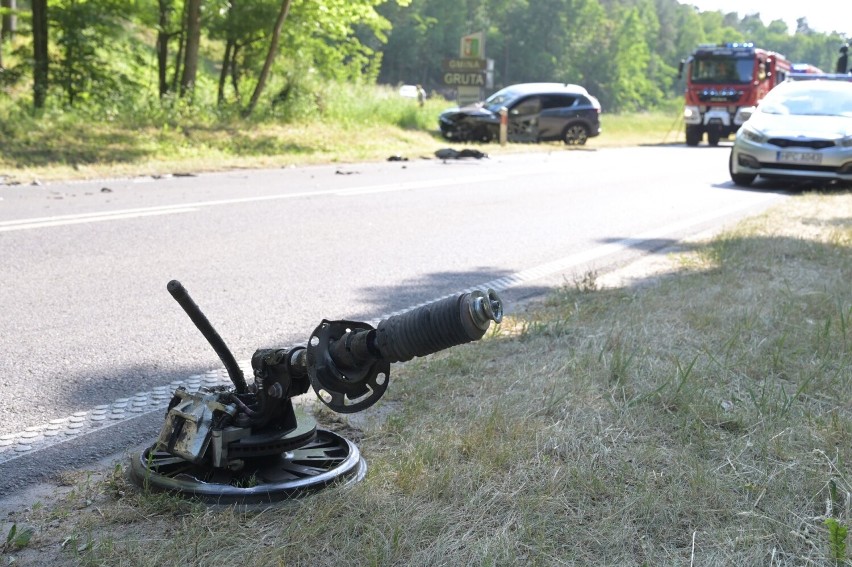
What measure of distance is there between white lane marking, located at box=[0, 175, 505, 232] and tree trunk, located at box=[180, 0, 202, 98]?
852cm

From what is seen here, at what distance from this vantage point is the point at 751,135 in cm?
1405

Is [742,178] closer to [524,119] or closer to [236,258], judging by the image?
[236,258]

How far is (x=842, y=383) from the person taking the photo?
3.97 meters

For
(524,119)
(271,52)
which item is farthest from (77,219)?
(524,119)

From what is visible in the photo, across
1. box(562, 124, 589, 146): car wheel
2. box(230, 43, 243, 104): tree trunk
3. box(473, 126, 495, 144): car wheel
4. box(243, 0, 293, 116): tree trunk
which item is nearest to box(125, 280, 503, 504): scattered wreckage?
box(243, 0, 293, 116): tree trunk

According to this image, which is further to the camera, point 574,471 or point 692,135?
point 692,135

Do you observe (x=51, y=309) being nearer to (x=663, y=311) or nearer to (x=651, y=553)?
(x=663, y=311)

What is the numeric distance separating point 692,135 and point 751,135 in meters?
18.2

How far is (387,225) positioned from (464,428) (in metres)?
5.85

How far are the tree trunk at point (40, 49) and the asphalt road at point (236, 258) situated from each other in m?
7.14

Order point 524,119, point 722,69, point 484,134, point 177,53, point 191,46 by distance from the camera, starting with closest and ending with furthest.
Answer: point 191,46 → point 484,134 → point 177,53 → point 524,119 → point 722,69

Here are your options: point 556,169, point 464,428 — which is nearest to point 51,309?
point 464,428

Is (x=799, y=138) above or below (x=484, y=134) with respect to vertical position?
above

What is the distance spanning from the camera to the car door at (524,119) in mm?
27234
